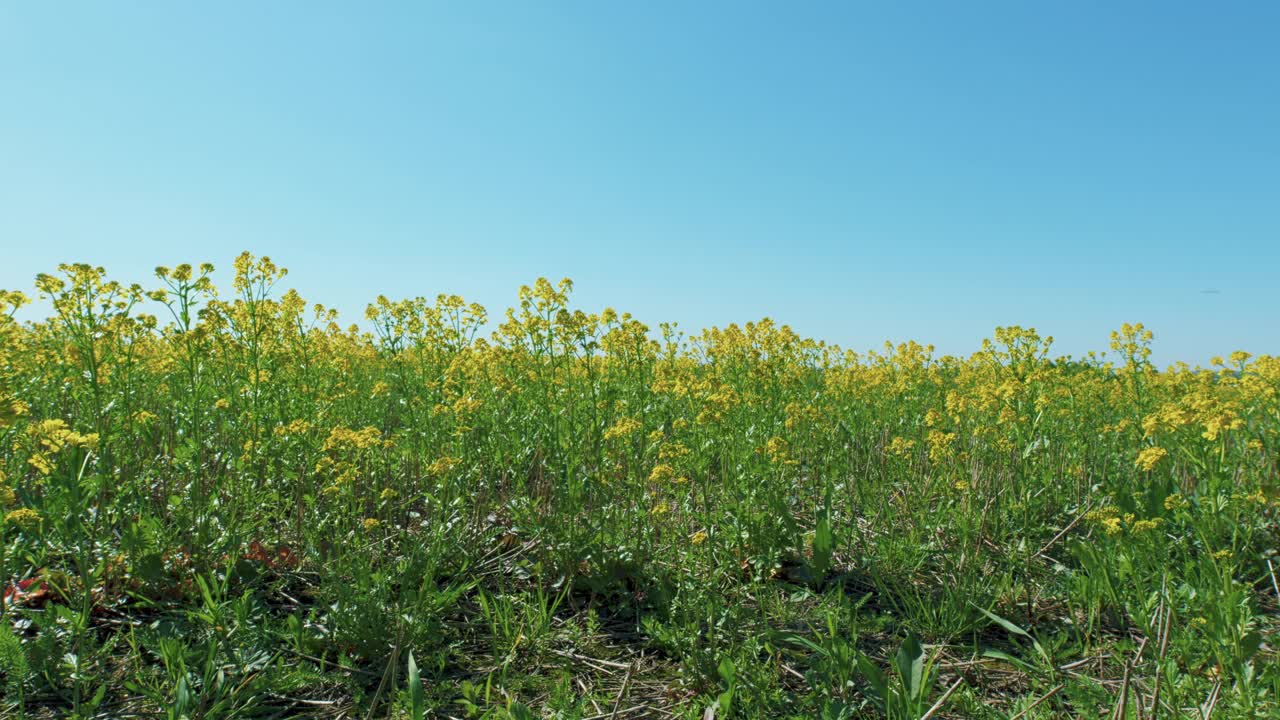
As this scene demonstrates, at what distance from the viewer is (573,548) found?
9.71 ft

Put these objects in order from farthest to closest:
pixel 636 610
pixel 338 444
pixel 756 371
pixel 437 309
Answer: pixel 437 309
pixel 756 371
pixel 338 444
pixel 636 610

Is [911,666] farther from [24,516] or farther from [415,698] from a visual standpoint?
[24,516]

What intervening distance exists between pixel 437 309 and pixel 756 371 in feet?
8.17

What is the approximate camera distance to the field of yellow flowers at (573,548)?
216 centimetres

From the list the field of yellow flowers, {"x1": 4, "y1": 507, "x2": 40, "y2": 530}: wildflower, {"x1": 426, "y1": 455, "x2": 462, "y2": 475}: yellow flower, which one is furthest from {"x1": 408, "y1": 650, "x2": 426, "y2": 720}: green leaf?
{"x1": 4, "y1": 507, "x2": 40, "y2": 530}: wildflower

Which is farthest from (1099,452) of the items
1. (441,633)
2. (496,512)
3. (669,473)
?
(441,633)

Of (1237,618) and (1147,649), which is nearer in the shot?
(1237,618)

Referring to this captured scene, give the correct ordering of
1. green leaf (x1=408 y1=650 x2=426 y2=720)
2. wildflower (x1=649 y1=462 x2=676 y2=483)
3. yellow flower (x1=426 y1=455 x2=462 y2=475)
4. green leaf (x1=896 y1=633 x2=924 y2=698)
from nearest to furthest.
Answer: green leaf (x1=408 y1=650 x2=426 y2=720) → green leaf (x1=896 y1=633 x2=924 y2=698) → wildflower (x1=649 y1=462 x2=676 y2=483) → yellow flower (x1=426 y1=455 x2=462 y2=475)

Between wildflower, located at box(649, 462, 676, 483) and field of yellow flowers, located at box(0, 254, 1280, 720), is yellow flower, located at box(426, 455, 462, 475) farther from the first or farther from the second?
wildflower, located at box(649, 462, 676, 483)

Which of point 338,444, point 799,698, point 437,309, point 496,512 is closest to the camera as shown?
point 799,698

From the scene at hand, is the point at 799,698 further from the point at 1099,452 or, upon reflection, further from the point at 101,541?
the point at 1099,452

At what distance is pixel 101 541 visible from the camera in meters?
2.54

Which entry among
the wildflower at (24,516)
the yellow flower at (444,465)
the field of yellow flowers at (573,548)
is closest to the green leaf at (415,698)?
the field of yellow flowers at (573,548)

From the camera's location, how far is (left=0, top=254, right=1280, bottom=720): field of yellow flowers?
216 cm
